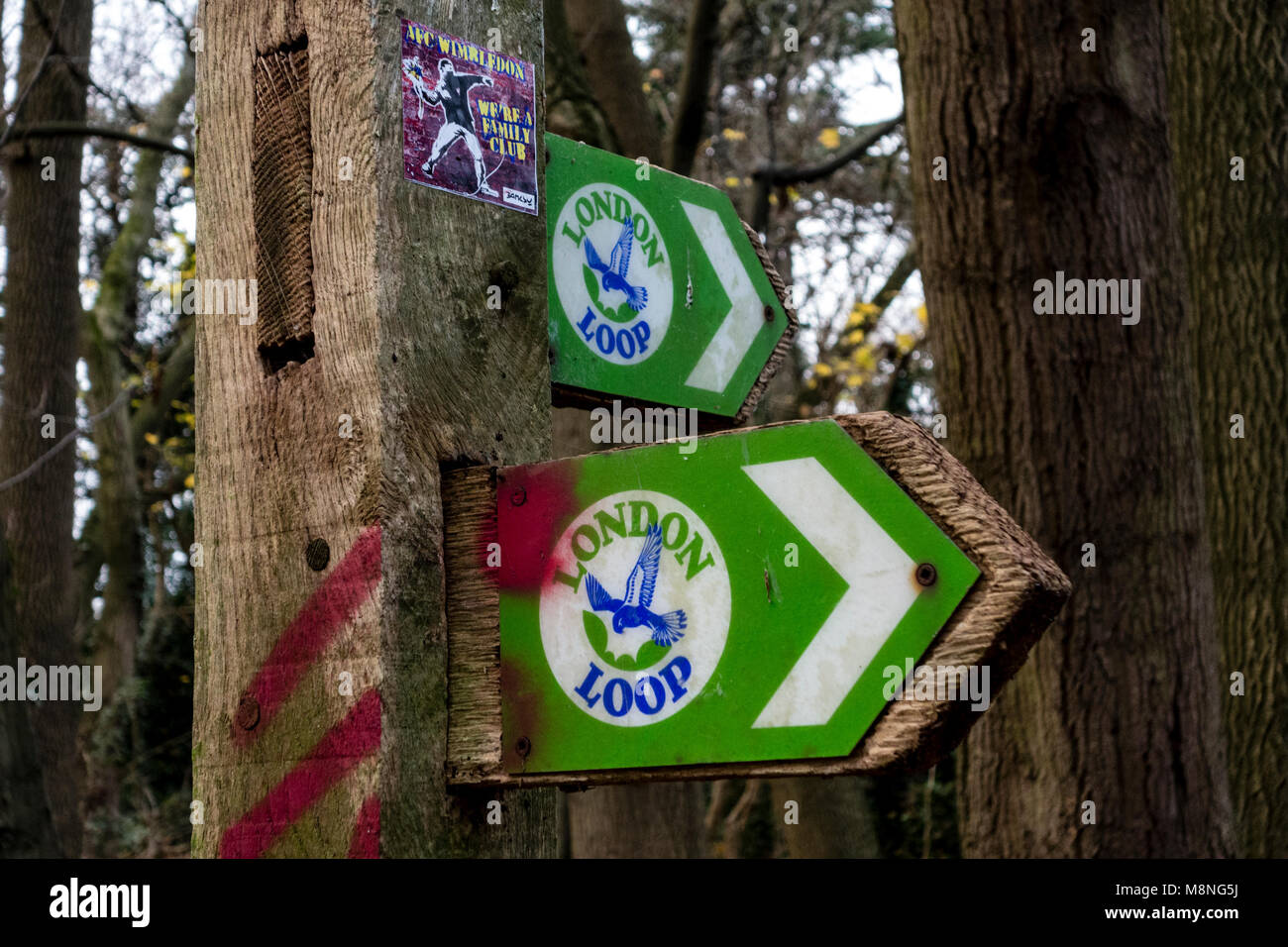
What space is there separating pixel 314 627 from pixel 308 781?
173mm

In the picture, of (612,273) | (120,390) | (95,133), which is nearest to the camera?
(612,273)

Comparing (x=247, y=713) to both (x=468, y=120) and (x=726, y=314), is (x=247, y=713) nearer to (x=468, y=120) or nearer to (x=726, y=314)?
(x=468, y=120)

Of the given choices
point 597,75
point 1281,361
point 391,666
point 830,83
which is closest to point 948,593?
point 391,666

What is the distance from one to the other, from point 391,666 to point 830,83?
1111cm

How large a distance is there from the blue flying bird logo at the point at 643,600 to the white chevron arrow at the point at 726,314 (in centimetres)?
52

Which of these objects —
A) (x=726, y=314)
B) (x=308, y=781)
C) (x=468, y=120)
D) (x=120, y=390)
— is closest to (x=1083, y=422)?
(x=726, y=314)

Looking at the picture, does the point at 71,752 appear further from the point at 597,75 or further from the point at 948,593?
the point at 948,593

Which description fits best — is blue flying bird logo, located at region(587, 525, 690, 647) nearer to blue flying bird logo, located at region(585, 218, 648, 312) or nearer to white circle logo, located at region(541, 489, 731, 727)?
white circle logo, located at region(541, 489, 731, 727)

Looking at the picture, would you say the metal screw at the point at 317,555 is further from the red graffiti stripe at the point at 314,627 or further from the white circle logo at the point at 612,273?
the white circle logo at the point at 612,273

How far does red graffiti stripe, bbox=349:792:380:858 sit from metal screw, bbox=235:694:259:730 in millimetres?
210

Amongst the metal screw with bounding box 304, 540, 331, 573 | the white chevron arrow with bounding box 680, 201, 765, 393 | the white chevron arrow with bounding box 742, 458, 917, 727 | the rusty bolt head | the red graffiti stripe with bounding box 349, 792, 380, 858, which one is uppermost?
the white chevron arrow with bounding box 680, 201, 765, 393

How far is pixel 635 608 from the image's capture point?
1.54 m

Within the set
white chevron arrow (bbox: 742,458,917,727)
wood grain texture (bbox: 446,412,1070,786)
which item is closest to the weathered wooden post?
wood grain texture (bbox: 446,412,1070,786)

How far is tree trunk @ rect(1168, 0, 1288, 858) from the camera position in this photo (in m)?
5.00
